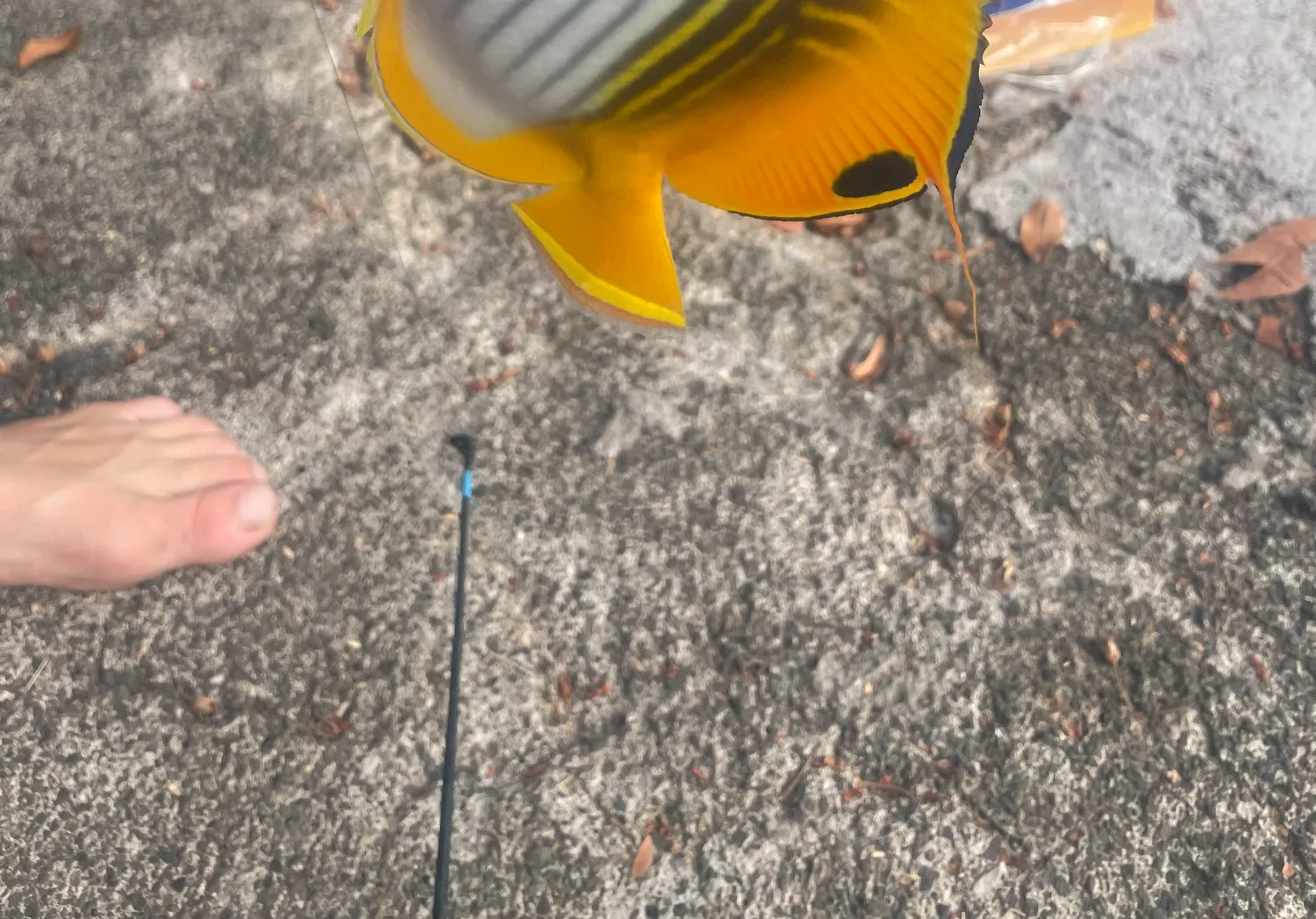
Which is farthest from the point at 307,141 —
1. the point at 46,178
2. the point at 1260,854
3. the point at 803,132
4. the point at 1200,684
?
the point at 1260,854

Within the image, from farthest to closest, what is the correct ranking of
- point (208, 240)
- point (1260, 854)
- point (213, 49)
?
point (213, 49)
point (208, 240)
point (1260, 854)

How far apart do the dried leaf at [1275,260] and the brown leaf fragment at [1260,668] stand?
57 centimetres

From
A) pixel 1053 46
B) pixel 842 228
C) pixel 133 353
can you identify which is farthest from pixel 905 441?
pixel 133 353

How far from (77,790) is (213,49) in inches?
48.0

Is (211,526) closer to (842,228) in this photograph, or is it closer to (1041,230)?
(842,228)

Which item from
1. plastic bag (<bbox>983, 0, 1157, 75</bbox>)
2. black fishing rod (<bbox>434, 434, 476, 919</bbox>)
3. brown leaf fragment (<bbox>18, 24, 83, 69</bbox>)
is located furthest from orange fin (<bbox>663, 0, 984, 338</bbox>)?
brown leaf fragment (<bbox>18, 24, 83, 69</bbox>)

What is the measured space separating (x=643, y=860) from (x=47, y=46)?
1.66m

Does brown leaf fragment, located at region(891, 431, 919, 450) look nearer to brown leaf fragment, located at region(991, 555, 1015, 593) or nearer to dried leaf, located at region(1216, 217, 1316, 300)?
brown leaf fragment, located at region(991, 555, 1015, 593)

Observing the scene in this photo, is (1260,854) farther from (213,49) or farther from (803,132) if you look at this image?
(213,49)

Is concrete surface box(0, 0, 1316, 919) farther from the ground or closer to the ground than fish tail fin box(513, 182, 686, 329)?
closer to the ground

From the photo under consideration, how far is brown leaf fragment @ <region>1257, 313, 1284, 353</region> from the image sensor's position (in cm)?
143

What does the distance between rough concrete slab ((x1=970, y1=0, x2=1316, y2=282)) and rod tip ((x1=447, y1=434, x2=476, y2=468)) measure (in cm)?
92

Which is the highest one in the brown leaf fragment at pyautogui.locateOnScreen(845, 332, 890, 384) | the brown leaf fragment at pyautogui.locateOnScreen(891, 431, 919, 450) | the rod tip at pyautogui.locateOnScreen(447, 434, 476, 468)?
the rod tip at pyautogui.locateOnScreen(447, 434, 476, 468)

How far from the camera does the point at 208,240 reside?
1.48 meters
